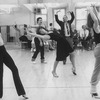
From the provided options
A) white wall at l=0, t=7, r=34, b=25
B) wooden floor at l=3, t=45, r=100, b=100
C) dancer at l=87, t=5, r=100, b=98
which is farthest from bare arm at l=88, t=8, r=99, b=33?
white wall at l=0, t=7, r=34, b=25

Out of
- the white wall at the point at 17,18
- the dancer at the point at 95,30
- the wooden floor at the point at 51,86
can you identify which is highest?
the white wall at the point at 17,18

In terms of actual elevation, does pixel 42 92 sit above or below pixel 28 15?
below

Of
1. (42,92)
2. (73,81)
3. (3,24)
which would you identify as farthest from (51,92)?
(3,24)

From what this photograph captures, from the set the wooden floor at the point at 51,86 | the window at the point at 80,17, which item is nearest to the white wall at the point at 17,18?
the window at the point at 80,17

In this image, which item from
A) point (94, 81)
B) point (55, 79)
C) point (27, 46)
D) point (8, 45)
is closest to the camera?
point (94, 81)

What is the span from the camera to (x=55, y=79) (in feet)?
19.3

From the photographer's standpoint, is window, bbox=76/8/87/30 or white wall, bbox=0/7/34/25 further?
window, bbox=76/8/87/30

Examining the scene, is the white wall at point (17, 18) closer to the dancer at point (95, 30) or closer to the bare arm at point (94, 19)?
the dancer at point (95, 30)

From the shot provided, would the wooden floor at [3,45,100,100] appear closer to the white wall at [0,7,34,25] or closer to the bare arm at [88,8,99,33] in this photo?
the bare arm at [88,8,99,33]

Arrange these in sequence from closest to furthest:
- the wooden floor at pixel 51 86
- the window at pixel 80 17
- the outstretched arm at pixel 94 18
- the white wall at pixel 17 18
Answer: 1. the outstretched arm at pixel 94 18
2. the wooden floor at pixel 51 86
3. the white wall at pixel 17 18
4. the window at pixel 80 17

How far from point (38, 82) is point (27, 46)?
11.4 metres

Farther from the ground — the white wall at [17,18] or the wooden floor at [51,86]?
the white wall at [17,18]

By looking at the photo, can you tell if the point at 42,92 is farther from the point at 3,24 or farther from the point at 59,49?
the point at 3,24

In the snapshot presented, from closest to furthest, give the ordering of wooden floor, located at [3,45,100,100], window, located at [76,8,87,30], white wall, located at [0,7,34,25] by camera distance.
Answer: wooden floor, located at [3,45,100,100] → white wall, located at [0,7,34,25] → window, located at [76,8,87,30]
